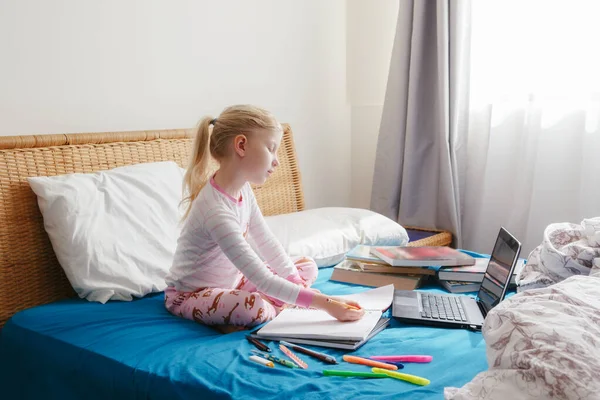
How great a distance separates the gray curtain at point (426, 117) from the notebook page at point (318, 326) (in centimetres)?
148

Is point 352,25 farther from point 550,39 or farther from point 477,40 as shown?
point 550,39

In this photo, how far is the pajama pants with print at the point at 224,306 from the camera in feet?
4.58

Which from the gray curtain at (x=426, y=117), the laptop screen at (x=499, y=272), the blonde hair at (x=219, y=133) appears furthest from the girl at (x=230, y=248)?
the gray curtain at (x=426, y=117)

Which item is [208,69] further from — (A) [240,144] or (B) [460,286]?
(B) [460,286]

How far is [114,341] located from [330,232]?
934 mm

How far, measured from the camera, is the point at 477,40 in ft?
8.75

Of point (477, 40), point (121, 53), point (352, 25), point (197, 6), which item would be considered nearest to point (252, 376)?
point (121, 53)

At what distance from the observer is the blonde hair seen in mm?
1523

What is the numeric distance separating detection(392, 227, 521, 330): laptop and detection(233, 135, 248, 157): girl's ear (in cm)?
54

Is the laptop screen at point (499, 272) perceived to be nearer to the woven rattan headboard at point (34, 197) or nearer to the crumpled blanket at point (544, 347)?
the crumpled blanket at point (544, 347)

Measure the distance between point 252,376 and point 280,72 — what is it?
1804 mm

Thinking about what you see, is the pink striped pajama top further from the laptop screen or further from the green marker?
the laptop screen

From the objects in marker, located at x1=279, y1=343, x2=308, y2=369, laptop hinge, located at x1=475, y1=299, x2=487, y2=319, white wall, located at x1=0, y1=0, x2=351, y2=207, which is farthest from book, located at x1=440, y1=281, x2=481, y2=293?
white wall, located at x1=0, y1=0, x2=351, y2=207

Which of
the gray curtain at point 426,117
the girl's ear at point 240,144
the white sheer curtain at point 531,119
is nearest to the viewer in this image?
the girl's ear at point 240,144
